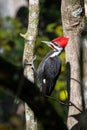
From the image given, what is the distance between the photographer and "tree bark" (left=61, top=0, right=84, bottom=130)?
520 cm

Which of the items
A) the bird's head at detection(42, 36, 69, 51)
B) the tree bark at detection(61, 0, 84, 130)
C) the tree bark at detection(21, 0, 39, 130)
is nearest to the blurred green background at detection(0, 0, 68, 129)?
the tree bark at detection(21, 0, 39, 130)

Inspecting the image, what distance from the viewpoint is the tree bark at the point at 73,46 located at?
5.20 m

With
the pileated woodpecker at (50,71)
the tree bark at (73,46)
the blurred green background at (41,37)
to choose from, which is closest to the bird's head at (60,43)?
the pileated woodpecker at (50,71)

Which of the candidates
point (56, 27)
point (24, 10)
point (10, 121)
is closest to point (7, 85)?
point (56, 27)

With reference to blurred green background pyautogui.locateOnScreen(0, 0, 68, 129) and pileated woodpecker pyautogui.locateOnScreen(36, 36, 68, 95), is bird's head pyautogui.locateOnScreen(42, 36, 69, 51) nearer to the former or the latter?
pileated woodpecker pyautogui.locateOnScreen(36, 36, 68, 95)

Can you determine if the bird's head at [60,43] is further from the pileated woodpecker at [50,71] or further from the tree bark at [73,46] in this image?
the tree bark at [73,46]

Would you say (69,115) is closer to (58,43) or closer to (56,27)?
(58,43)

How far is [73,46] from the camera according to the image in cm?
527

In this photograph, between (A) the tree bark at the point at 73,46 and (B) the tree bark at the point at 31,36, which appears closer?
(A) the tree bark at the point at 73,46

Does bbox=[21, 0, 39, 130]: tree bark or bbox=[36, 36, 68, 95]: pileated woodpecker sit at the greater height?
bbox=[21, 0, 39, 130]: tree bark

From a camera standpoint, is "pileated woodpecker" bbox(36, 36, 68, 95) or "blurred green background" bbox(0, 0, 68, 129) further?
"blurred green background" bbox(0, 0, 68, 129)

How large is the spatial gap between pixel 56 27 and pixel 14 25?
2.49 ft

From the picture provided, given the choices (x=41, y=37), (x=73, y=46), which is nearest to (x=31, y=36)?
(x=73, y=46)

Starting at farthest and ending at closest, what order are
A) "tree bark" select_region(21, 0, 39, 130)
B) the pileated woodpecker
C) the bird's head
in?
"tree bark" select_region(21, 0, 39, 130), the pileated woodpecker, the bird's head
